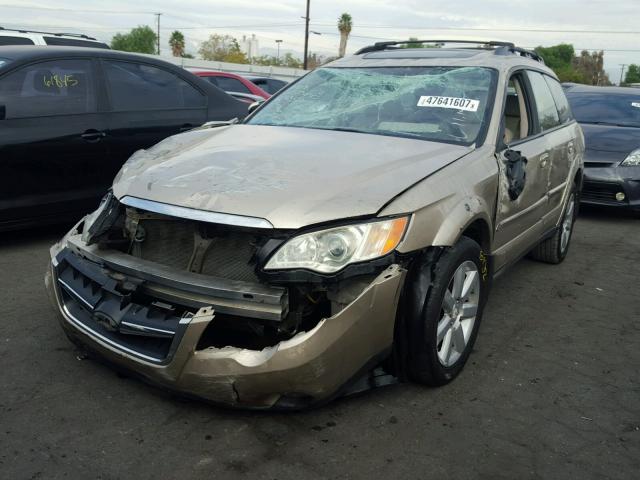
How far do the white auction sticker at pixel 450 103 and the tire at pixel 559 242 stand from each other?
6.40ft

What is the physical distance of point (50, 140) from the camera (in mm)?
5145

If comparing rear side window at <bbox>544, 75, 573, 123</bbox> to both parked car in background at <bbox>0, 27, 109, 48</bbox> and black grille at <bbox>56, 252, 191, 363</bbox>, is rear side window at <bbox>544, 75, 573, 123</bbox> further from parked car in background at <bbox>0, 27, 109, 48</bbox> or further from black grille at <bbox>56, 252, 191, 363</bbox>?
parked car in background at <bbox>0, 27, 109, 48</bbox>

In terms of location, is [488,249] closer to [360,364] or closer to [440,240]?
[440,240]

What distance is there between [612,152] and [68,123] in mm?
6178

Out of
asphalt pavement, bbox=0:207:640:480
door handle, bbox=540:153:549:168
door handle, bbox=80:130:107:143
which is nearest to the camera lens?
asphalt pavement, bbox=0:207:640:480

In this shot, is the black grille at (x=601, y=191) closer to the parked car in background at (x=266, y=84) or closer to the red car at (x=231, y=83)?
the red car at (x=231, y=83)

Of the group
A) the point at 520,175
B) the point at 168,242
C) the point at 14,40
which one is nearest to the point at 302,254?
the point at 168,242

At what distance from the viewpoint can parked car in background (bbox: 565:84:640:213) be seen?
7.76m

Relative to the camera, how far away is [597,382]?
3492 millimetres

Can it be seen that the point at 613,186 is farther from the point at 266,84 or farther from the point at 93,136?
the point at 266,84

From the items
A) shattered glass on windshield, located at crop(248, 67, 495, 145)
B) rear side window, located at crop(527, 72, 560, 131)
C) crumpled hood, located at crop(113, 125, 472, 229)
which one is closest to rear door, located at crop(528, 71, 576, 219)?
rear side window, located at crop(527, 72, 560, 131)

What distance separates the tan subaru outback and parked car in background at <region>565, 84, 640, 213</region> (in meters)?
Result: 4.40

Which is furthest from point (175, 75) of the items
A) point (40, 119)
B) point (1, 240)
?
point (1, 240)

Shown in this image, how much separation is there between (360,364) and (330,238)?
0.55 m
